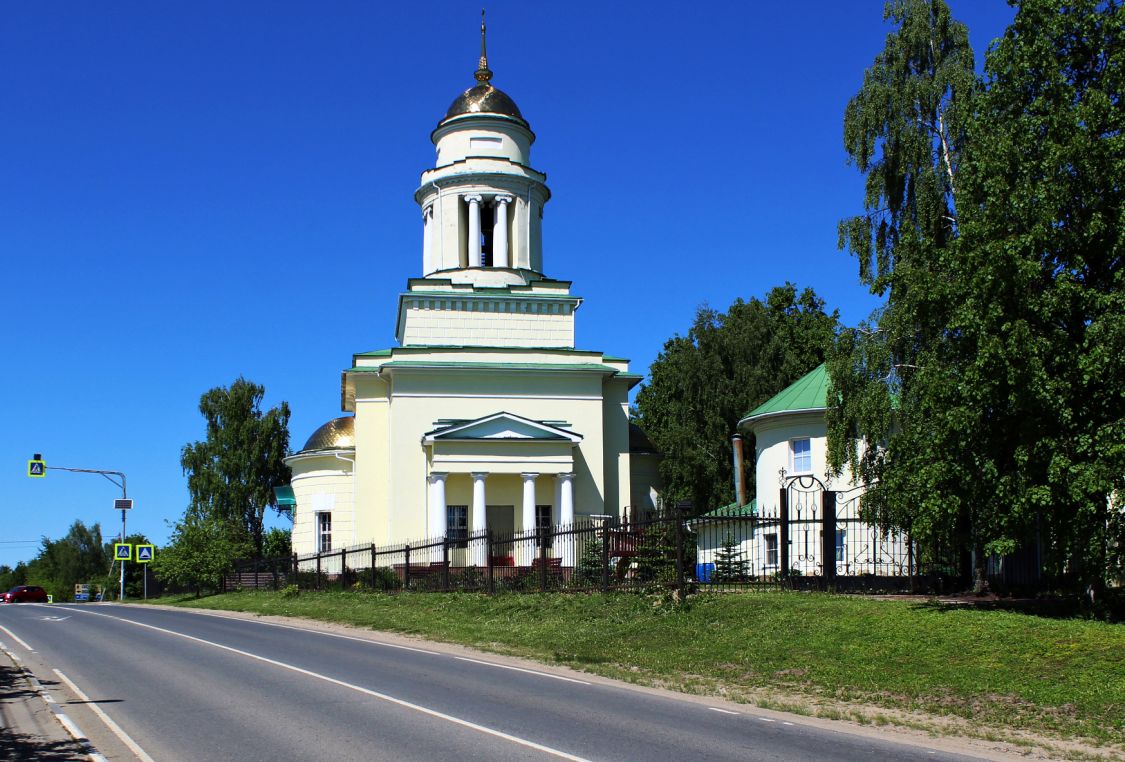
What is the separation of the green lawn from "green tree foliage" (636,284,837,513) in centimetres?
2652

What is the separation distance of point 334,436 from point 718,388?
659 inches

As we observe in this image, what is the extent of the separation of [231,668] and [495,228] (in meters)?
29.7

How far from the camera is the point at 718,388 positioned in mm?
48406

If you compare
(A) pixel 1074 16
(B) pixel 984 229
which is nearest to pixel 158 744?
(B) pixel 984 229

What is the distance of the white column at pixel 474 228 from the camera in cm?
4344

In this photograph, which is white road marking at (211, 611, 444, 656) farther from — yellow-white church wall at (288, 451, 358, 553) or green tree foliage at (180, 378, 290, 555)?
green tree foliage at (180, 378, 290, 555)

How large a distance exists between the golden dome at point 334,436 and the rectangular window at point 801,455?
60.8 ft

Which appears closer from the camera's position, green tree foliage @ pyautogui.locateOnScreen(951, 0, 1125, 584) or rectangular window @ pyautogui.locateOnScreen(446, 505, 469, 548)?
green tree foliage @ pyautogui.locateOnScreen(951, 0, 1125, 584)

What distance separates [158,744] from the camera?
32.7ft

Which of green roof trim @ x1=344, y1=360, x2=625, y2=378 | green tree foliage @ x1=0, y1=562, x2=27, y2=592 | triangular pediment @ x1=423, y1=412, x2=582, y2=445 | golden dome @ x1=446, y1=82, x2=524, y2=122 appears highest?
golden dome @ x1=446, y1=82, x2=524, y2=122

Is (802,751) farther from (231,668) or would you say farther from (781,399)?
(781,399)

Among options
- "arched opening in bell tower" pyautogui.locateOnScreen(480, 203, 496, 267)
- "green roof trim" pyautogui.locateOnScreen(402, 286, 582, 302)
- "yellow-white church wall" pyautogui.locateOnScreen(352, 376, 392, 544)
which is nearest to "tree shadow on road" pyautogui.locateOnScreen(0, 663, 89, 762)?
"yellow-white church wall" pyautogui.locateOnScreen(352, 376, 392, 544)

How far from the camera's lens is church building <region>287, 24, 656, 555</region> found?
38031 millimetres

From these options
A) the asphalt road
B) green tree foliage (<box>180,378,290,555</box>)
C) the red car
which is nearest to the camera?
the asphalt road
